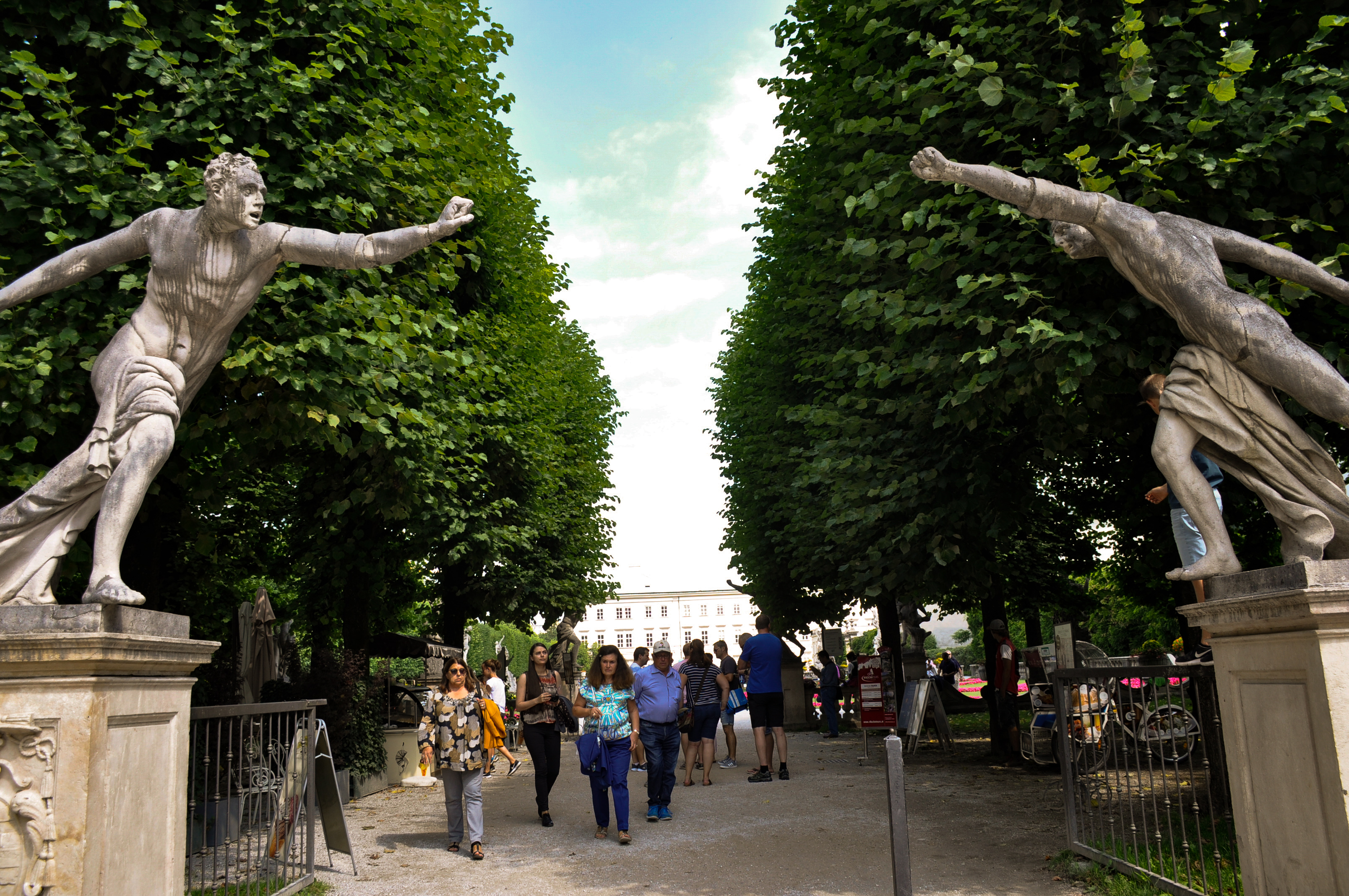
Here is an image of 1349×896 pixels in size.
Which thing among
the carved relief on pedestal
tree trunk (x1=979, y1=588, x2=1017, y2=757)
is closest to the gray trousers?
the carved relief on pedestal

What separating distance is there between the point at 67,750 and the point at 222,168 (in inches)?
107

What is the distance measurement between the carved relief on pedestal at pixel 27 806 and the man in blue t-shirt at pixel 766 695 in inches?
379

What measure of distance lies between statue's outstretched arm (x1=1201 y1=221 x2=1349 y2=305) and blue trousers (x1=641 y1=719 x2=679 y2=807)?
7507 mm

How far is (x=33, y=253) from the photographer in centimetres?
698

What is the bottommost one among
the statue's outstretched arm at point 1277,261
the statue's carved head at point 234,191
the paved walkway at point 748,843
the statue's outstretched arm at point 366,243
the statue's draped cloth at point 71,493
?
the paved walkway at point 748,843

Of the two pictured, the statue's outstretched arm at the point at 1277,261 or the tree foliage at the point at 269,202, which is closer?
the statue's outstretched arm at the point at 1277,261

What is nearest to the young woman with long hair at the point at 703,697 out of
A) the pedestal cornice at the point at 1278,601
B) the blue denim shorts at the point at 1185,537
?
the blue denim shorts at the point at 1185,537

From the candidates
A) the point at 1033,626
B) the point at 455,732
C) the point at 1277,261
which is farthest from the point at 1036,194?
the point at 1033,626

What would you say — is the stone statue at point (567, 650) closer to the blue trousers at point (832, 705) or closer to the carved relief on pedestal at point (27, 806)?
the blue trousers at point (832, 705)

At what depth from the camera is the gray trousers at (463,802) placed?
8789mm

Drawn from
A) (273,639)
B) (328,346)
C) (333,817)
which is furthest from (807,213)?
(273,639)

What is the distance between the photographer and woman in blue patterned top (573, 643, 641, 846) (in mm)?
9117

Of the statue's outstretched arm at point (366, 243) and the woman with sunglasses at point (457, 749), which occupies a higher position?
the statue's outstretched arm at point (366, 243)

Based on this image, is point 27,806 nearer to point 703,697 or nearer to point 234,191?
point 234,191
